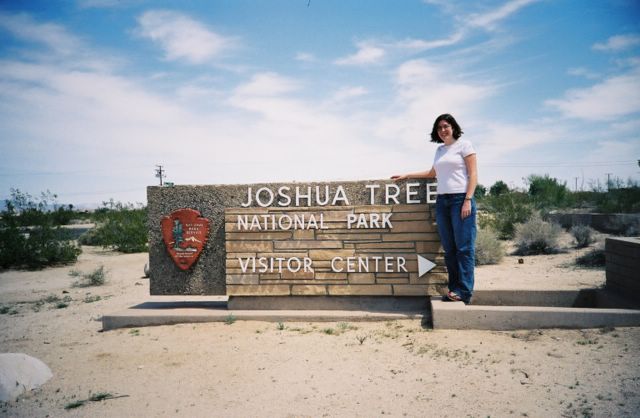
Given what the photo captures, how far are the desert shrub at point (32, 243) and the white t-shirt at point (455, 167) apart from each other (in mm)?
11694

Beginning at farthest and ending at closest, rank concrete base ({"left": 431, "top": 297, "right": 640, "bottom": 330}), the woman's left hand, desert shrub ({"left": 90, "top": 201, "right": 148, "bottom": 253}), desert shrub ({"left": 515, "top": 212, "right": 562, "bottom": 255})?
desert shrub ({"left": 90, "top": 201, "right": 148, "bottom": 253})
desert shrub ({"left": 515, "top": 212, "right": 562, "bottom": 255})
the woman's left hand
concrete base ({"left": 431, "top": 297, "right": 640, "bottom": 330})

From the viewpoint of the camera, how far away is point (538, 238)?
10.6 metres

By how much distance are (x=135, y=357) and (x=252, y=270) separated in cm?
161

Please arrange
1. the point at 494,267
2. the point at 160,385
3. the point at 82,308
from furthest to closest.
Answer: the point at 494,267 → the point at 82,308 → the point at 160,385

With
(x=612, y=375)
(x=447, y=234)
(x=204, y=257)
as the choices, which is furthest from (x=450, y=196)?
(x=204, y=257)

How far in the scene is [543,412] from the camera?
276 cm

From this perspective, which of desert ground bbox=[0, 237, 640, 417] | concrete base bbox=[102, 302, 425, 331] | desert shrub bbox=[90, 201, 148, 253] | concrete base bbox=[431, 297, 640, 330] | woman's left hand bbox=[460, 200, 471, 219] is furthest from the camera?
desert shrub bbox=[90, 201, 148, 253]

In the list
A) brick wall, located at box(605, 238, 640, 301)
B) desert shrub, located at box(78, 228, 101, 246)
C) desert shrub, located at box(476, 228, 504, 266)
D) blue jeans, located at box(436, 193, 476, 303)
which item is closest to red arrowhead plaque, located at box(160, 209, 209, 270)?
blue jeans, located at box(436, 193, 476, 303)

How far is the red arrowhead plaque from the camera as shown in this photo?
5363mm

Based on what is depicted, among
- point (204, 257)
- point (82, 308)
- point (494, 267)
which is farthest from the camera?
point (494, 267)

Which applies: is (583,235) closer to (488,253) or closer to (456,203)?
(488,253)

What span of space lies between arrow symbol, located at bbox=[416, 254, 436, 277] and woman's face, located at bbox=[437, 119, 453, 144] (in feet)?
4.49

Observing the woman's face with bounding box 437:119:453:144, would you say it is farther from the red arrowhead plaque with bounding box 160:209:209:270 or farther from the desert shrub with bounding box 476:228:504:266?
the desert shrub with bounding box 476:228:504:266

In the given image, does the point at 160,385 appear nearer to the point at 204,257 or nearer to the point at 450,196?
the point at 204,257
